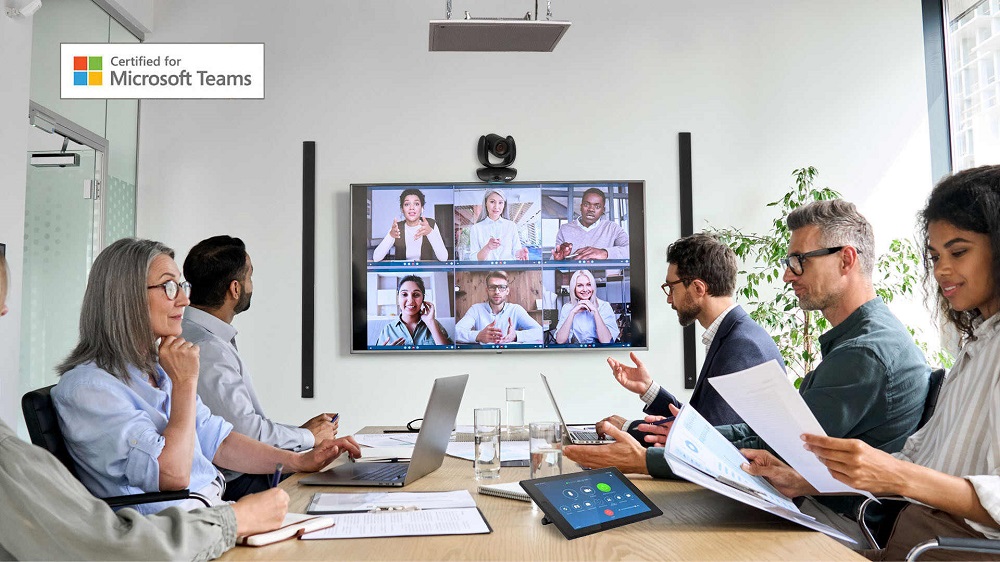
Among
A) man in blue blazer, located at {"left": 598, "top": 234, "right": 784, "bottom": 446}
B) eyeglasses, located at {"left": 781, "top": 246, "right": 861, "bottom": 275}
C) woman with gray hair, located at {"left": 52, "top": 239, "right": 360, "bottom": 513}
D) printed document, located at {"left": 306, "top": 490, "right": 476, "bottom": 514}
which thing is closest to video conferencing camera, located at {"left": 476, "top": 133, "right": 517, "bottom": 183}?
man in blue blazer, located at {"left": 598, "top": 234, "right": 784, "bottom": 446}

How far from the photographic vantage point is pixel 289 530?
1370 millimetres

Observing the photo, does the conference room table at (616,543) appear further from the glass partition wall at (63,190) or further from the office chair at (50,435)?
the glass partition wall at (63,190)

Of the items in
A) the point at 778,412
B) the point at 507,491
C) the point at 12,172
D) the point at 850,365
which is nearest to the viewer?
the point at 778,412

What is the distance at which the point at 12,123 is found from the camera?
3664 millimetres

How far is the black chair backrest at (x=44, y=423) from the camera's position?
168cm

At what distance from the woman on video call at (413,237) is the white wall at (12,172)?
5.98 feet

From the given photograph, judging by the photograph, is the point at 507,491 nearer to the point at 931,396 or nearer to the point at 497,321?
the point at 931,396

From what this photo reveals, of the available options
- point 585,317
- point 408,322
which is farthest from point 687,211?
point 408,322

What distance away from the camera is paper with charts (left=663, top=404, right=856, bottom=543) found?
1.35 metres

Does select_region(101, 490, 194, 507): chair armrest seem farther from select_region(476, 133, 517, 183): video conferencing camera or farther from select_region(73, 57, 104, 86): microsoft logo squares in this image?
select_region(476, 133, 517, 183): video conferencing camera

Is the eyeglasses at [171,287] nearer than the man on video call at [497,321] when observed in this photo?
Yes

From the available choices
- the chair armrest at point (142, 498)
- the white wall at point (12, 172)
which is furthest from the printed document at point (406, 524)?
the white wall at point (12, 172)

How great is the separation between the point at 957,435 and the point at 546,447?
85 centimetres

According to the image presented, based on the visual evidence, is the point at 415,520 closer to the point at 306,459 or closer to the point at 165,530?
the point at 165,530
